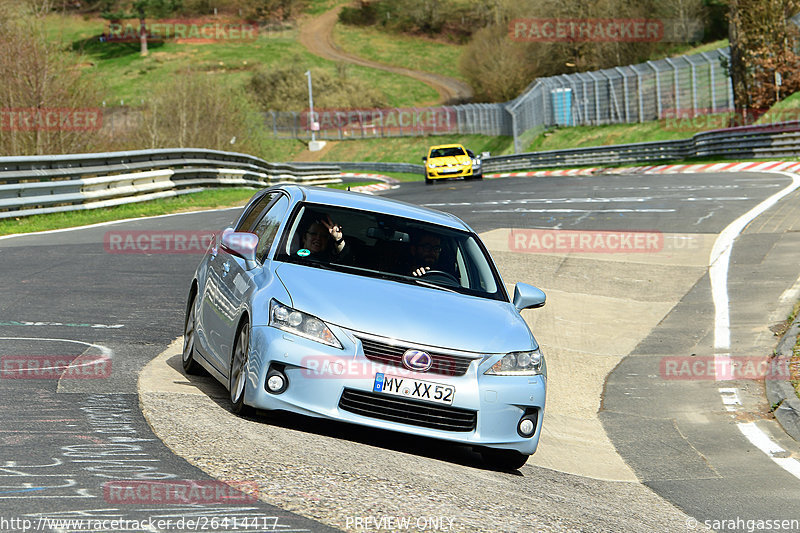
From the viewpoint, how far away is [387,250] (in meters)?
7.87

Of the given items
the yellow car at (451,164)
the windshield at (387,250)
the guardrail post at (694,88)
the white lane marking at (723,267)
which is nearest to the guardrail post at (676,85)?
the guardrail post at (694,88)

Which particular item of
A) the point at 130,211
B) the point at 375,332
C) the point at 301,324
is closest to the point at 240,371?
the point at 301,324

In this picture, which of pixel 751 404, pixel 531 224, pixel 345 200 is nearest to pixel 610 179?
pixel 531 224

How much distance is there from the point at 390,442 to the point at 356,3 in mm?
147777

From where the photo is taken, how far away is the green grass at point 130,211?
19859mm

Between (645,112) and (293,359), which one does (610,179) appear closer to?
(645,112)

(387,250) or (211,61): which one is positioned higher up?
(387,250)

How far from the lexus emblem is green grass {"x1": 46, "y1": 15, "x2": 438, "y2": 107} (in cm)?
10160

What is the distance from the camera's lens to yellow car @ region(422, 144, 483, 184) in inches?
1645

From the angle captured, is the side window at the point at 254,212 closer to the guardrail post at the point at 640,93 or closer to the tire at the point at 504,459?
the tire at the point at 504,459

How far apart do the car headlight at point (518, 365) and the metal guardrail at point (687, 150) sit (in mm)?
31555

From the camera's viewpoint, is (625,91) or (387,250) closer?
(387,250)

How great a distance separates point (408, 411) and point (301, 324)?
855 millimetres

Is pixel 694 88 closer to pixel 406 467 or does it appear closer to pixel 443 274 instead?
pixel 443 274
